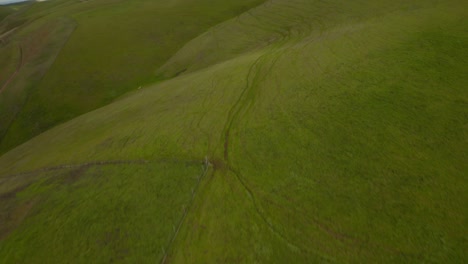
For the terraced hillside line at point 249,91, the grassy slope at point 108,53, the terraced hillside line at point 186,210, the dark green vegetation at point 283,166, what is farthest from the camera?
the grassy slope at point 108,53

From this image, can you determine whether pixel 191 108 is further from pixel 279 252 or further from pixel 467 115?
pixel 467 115

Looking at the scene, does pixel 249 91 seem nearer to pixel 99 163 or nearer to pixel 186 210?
pixel 186 210

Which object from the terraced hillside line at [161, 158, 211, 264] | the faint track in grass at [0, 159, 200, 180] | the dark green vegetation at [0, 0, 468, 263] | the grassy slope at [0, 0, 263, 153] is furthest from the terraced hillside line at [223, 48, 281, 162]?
the grassy slope at [0, 0, 263, 153]

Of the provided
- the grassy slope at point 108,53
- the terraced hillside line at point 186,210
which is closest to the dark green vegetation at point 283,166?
the terraced hillside line at point 186,210

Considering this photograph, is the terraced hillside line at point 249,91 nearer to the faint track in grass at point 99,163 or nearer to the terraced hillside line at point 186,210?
the terraced hillside line at point 186,210

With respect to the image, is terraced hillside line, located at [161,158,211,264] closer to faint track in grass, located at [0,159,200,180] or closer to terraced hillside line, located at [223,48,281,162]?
faint track in grass, located at [0,159,200,180]
